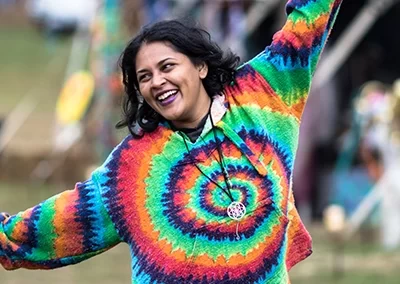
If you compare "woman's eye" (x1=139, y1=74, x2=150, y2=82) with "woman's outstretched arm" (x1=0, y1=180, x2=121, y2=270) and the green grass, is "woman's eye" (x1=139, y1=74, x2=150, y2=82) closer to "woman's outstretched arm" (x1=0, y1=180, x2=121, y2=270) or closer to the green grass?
"woman's outstretched arm" (x1=0, y1=180, x2=121, y2=270)

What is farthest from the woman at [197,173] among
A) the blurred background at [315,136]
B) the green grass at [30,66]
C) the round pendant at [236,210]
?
the green grass at [30,66]

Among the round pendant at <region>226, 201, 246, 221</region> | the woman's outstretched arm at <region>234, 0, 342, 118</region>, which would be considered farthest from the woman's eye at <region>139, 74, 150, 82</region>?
the round pendant at <region>226, 201, 246, 221</region>

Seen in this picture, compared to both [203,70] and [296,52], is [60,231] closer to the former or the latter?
[203,70]

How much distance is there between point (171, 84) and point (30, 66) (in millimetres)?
20642

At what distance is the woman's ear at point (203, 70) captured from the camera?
343 centimetres

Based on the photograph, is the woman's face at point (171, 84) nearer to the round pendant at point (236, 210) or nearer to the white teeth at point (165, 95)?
the white teeth at point (165, 95)

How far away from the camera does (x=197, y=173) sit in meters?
3.34

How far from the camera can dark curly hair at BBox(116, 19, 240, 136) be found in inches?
134

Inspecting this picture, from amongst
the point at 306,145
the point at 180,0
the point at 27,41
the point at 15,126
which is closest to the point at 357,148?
the point at 306,145

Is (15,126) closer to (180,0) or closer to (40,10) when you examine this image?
(180,0)

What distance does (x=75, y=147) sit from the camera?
46.1 ft

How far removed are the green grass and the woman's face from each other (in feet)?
47.1

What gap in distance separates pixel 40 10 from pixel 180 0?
58.0ft

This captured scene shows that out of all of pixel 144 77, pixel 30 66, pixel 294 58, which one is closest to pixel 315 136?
pixel 294 58
